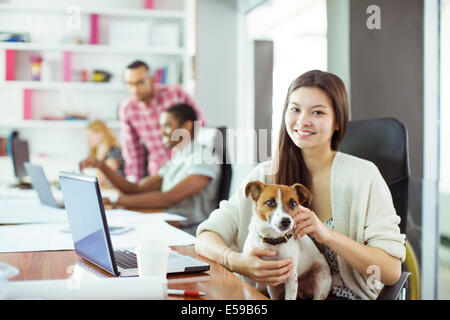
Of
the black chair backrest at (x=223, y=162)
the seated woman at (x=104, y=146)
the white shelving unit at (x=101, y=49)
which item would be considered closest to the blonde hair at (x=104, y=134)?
the seated woman at (x=104, y=146)

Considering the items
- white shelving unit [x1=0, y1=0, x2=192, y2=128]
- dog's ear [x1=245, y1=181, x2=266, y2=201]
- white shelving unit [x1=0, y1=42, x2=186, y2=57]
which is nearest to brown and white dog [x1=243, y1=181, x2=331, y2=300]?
dog's ear [x1=245, y1=181, x2=266, y2=201]

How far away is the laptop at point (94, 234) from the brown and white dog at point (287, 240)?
11 centimetres

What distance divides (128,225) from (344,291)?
1.91ft

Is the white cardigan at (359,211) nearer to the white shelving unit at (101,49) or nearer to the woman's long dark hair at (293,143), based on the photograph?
the woman's long dark hair at (293,143)

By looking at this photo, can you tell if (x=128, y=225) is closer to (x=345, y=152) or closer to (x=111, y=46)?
(x=345, y=152)

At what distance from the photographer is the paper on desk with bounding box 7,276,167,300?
0.67 m

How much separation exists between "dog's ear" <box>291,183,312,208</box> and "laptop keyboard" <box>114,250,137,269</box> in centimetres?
28

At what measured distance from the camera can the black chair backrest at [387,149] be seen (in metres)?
1.00

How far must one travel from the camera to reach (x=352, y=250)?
0.85 meters

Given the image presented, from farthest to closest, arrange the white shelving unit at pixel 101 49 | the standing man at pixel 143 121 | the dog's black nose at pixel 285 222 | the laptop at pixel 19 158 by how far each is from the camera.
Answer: the white shelving unit at pixel 101 49
the laptop at pixel 19 158
the standing man at pixel 143 121
the dog's black nose at pixel 285 222

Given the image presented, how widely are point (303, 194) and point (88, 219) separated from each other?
13.4 inches

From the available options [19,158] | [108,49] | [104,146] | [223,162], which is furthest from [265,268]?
[108,49]

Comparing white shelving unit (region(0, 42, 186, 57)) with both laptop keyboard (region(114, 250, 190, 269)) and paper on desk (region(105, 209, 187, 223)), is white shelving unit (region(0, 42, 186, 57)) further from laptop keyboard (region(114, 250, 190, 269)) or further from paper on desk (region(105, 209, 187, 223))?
laptop keyboard (region(114, 250, 190, 269))

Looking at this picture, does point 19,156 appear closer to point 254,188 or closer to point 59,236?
point 59,236
